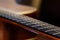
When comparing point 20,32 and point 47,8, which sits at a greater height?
point 47,8

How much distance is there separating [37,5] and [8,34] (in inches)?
25.4

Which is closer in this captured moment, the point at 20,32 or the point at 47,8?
the point at 20,32

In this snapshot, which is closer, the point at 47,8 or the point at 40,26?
the point at 40,26

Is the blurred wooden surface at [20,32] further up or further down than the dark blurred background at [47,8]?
further down

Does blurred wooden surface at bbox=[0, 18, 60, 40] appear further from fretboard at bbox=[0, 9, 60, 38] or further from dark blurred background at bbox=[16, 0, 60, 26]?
dark blurred background at bbox=[16, 0, 60, 26]

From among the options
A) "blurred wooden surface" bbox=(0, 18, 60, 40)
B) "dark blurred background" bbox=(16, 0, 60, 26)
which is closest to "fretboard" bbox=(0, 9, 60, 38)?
"blurred wooden surface" bbox=(0, 18, 60, 40)

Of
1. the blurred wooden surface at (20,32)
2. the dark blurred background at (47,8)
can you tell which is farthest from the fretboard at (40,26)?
the dark blurred background at (47,8)

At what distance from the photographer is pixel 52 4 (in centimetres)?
111

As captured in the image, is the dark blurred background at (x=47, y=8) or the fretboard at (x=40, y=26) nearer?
the fretboard at (x=40, y=26)

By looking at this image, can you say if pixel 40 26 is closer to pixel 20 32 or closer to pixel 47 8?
pixel 20 32

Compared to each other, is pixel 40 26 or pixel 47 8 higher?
pixel 47 8

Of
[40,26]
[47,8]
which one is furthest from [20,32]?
[47,8]

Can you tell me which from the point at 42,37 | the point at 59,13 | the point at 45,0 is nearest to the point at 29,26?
the point at 42,37

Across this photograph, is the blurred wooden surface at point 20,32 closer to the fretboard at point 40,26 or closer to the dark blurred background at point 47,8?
the fretboard at point 40,26
